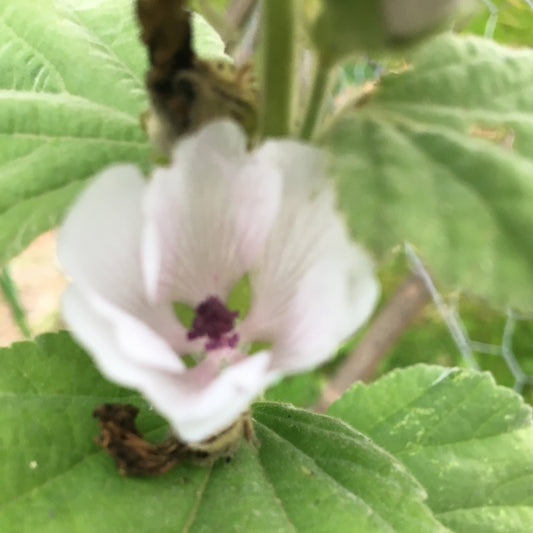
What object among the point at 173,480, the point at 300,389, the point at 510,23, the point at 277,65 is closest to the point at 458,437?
the point at 173,480

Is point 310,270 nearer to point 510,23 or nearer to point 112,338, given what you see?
point 112,338

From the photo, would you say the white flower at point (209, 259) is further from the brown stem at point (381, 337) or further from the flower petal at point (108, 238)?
the brown stem at point (381, 337)

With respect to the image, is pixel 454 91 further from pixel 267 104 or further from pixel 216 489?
pixel 216 489

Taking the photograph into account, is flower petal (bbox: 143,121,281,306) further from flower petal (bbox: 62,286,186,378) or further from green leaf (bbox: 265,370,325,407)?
green leaf (bbox: 265,370,325,407)

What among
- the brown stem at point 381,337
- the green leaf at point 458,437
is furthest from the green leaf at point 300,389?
the green leaf at point 458,437

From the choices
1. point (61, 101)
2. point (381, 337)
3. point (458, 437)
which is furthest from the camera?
point (381, 337)

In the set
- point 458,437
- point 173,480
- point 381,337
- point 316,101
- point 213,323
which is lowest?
point 381,337

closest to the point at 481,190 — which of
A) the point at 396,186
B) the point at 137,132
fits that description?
the point at 396,186
